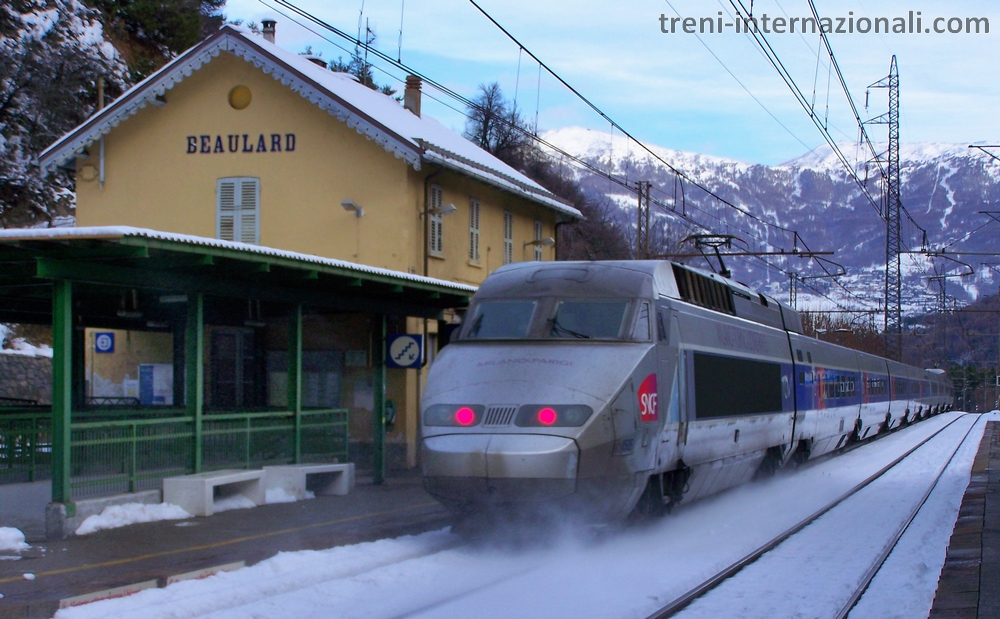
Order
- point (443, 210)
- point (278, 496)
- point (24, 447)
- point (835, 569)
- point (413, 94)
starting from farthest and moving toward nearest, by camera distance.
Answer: point (413, 94) < point (443, 210) < point (278, 496) < point (24, 447) < point (835, 569)

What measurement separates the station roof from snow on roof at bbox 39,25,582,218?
5142 millimetres

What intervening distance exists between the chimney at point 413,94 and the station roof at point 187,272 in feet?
39.2

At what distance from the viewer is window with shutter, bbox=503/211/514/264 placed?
82.5 ft

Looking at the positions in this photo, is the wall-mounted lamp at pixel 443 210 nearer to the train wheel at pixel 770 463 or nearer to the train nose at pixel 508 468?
the train wheel at pixel 770 463

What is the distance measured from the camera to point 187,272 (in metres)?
12.2

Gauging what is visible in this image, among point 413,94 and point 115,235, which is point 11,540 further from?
point 413,94

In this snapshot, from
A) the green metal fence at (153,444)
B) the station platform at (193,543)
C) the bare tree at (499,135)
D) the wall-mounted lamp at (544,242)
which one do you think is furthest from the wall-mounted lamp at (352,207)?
the bare tree at (499,135)

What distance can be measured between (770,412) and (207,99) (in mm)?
13371

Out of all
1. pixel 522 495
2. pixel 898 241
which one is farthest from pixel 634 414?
pixel 898 241

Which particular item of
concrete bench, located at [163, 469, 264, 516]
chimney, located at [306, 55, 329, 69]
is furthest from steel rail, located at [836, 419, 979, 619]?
chimney, located at [306, 55, 329, 69]

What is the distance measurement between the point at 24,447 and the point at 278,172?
9.48 m

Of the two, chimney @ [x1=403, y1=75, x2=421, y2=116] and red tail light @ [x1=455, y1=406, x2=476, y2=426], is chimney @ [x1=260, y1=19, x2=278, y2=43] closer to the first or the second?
chimney @ [x1=403, y1=75, x2=421, y2=116]

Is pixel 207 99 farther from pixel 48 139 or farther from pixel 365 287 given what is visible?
pixel 48 139

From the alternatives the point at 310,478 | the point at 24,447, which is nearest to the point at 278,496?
the point at 310,478
